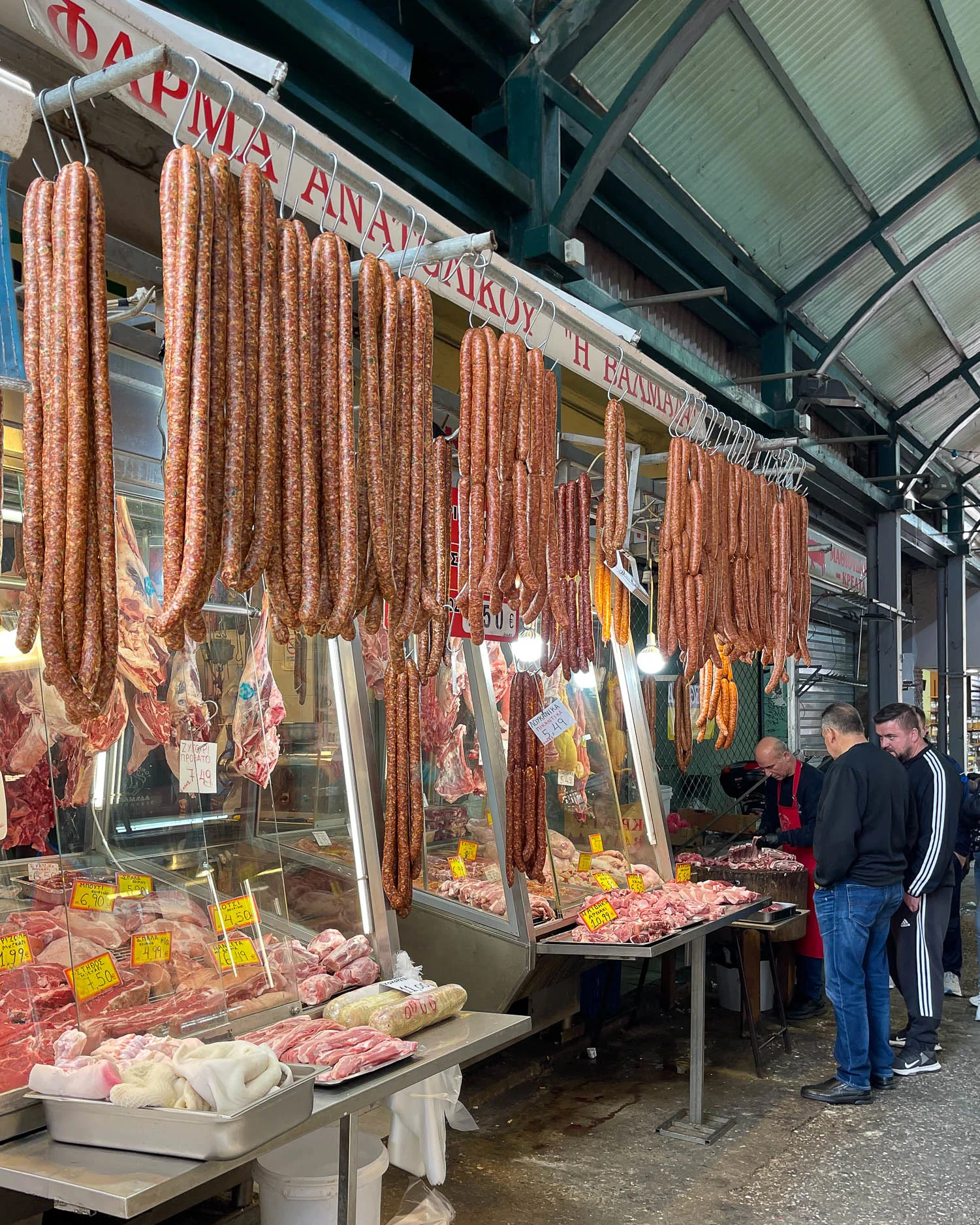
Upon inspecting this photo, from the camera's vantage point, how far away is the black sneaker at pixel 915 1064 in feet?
20.9

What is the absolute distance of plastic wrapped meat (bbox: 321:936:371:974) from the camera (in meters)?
3.96

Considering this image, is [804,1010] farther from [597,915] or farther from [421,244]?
[421,244]

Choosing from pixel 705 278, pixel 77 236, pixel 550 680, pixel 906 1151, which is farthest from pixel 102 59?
pixel 705 278

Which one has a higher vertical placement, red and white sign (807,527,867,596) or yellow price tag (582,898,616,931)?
red and white sign (807,527,867,596)

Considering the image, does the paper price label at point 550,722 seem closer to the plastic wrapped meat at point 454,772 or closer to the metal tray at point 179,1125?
the plastic wrapped meat at point 454,772

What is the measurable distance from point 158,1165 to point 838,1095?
4.61m

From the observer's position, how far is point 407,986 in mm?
3758

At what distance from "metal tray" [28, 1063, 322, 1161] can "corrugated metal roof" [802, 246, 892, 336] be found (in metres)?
8.86

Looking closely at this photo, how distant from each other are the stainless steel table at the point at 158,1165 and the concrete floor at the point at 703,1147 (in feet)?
5.26

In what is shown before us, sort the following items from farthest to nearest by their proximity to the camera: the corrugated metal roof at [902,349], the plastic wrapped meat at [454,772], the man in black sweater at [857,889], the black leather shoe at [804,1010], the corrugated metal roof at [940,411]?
the corrugated metal roof at [940,411] → the corrugated metal roof at [902,349] → the black leather shoe at [804,1010] → the man in black sweater at [857,889] → the plastic wrapped meat at [454,772]

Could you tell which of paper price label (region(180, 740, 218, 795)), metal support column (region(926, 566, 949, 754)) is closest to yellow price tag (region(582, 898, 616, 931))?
paper price label (region(180, 740, 218, 795))

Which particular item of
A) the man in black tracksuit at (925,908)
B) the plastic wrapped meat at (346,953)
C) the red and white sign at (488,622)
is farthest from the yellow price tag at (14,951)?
the man in black tracksuit at (925,908)

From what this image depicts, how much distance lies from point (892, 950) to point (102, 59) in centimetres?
676

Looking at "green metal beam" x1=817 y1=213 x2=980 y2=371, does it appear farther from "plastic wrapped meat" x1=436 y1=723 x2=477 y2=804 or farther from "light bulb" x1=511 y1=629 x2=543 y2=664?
"plastic wrapped meat" x1=436 y1=723 x2=477 y2=804
